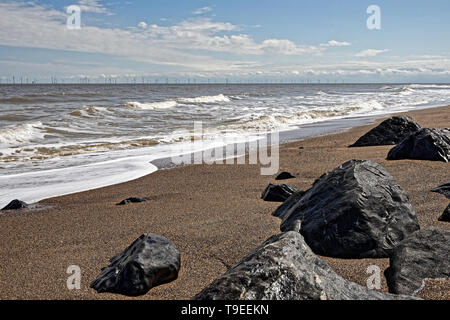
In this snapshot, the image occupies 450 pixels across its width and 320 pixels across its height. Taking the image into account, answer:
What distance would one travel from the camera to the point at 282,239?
2.48 metres

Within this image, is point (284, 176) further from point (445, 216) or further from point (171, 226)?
point (445, 216)

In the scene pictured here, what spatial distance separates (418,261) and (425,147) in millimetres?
4746

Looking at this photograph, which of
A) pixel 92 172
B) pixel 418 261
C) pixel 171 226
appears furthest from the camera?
pixel 92 172

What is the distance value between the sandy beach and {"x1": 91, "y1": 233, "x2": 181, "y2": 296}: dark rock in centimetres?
7

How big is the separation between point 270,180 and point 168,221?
2524 mm

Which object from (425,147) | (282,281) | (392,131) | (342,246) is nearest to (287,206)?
(342,246)

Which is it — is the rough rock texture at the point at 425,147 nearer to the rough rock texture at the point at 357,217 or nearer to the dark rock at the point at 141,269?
the rough rock texture at the point at 357,217

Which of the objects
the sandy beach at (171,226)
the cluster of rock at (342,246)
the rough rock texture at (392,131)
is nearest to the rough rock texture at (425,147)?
the sandy beach at (171,226)

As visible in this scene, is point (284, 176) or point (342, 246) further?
point (284, 176)

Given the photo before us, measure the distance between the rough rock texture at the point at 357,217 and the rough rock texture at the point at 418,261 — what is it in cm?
23

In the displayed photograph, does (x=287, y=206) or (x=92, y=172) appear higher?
(x=287, y=206)

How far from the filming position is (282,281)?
6.97 ft
